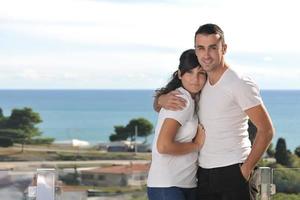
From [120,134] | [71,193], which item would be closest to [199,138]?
[71,193]

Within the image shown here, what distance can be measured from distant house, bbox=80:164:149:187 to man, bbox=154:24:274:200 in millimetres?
1122

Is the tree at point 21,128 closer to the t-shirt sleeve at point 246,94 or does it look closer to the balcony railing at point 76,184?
the balcony railing at point 76,184

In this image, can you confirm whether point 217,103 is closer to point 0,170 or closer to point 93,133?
point 0,170

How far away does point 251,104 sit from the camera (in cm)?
323

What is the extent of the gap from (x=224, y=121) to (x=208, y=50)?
0.33 meters

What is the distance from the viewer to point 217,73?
3.31 metres

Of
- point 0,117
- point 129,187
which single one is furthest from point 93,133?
point 129,187

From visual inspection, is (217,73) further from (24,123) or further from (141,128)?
(141,128)

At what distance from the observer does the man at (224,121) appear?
128 inches

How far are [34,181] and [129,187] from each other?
664 mm

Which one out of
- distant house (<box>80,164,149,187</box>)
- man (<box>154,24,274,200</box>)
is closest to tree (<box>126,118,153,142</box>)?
distant house (<box>80,164,149,187</box>)

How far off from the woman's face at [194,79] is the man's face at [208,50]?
45 millimetres

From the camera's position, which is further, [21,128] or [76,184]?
[21,128]

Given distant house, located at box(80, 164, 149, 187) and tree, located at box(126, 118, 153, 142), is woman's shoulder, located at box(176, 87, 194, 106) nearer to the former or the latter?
distant house, located at box(80, 164, 149, 187)
